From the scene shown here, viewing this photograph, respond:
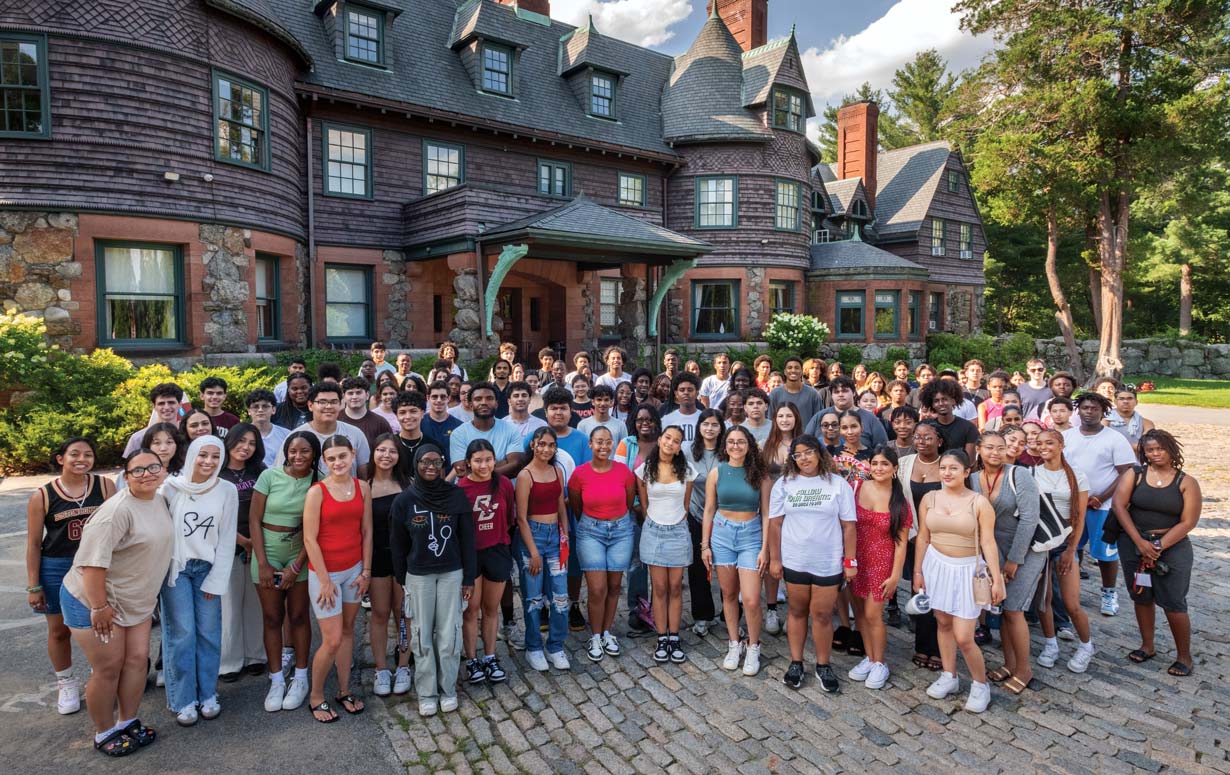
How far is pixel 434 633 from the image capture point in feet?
15.2

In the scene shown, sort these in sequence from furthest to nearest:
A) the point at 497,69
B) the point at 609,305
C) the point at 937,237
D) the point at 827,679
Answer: the point at 937,237 < the point at 609,305 < the point at 497,69 < the point at 827,679

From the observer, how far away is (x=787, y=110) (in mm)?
23094

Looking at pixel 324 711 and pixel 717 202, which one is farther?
pixel 717 202

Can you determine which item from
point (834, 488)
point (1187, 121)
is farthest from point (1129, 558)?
point (1187, 121)

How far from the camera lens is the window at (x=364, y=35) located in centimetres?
1661

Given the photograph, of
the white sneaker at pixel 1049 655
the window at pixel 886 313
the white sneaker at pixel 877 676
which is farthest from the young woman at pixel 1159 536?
the window at pixel 886 313

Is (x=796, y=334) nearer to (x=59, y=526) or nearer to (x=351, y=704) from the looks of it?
(x=351, y=704)

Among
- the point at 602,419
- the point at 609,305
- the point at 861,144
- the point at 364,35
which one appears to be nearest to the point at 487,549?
the point at 602,419

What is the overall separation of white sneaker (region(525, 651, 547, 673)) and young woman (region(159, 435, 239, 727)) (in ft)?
6.66

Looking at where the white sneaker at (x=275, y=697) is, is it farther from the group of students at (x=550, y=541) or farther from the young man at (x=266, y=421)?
the young man at (x=266, y=421)

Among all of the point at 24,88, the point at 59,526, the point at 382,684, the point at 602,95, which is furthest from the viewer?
the point at 602,95

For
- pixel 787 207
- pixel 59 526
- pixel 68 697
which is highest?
pixel 787 207

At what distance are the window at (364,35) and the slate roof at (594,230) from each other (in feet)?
18.0

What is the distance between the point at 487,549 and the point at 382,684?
3.72 ft
